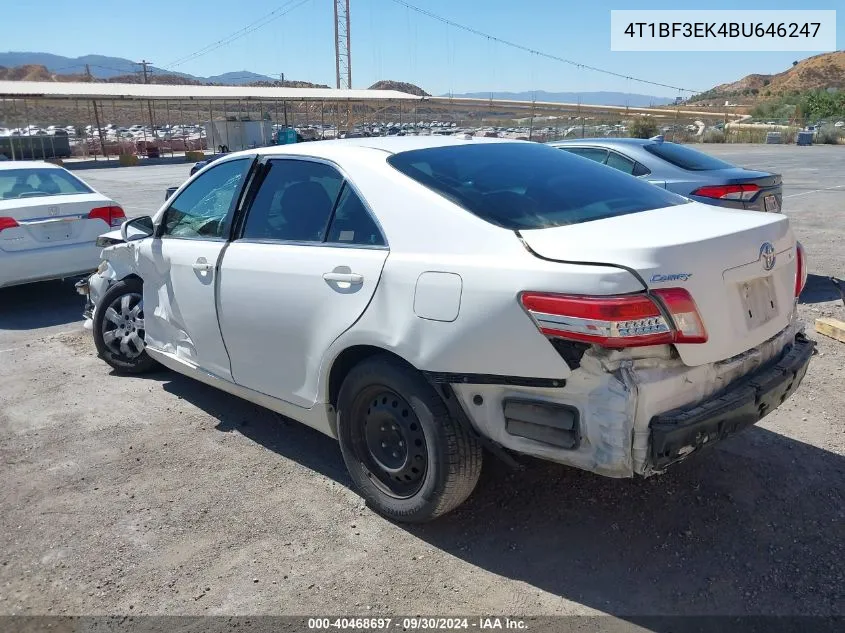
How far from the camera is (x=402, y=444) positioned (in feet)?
10.8

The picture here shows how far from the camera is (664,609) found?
2.75m

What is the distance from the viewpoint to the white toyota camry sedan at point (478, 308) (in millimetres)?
2633

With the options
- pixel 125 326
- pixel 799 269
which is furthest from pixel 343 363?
pixel 125 326

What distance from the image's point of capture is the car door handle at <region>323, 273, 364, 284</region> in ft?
10.8

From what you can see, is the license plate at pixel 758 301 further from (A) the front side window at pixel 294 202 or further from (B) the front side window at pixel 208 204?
(B) the front side window at pixel 208 204

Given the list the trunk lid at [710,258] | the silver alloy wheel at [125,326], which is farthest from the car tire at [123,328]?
the trunk lid at [710,258]

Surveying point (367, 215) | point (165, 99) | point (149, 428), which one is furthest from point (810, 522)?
point (165, 99)

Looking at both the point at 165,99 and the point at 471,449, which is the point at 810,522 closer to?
the point at 471,449

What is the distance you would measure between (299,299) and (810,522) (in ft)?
8.50

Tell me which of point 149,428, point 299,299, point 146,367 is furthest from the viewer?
point 146,367

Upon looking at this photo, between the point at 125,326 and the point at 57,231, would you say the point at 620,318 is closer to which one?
the point at 125,326

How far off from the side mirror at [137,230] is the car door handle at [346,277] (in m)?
2.01

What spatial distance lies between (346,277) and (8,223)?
549cm

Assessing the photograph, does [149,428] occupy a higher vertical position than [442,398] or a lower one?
lower
